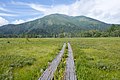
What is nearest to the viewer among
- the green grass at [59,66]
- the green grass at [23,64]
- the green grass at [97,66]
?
the green grass at [59,66]

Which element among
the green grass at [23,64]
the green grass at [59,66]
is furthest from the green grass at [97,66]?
the green grass at [23,64]

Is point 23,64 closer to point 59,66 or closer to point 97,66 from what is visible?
point 59,66

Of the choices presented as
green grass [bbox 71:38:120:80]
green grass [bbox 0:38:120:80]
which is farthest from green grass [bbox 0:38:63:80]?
green grass [bbox 71:38:120:80]

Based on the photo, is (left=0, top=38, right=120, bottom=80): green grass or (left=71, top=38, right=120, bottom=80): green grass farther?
(left=71, top=38, right=120, bottom=80): green grass

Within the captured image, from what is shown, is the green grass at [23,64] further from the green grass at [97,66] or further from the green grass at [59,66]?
the green grass at [97,66]

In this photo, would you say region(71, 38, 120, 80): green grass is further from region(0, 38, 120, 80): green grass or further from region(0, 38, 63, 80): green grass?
region(0, 38, 63, 80): green grass

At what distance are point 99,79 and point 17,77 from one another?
7.50m

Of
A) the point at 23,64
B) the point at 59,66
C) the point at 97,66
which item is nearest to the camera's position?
the point at 59,66

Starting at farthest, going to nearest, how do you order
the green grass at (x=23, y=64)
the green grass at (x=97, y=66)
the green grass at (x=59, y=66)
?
1. the green grass at (x=97, y=66)
2. the green grass at (x=23, y=64)
3. the green grass at (x=59, y=66)

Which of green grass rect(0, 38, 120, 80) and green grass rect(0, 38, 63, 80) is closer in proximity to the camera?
green grass rect(0, 38, 120, 80)

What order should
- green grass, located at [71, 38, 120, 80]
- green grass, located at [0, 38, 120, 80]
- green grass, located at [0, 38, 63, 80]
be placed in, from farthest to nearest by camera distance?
green grass, located at [71, 38, 120, 80] → green grass, located at [0, 38, 63, 80] → green grass, located at [0, 38, 120, 80]

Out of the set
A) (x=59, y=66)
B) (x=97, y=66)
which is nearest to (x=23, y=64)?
(x=59, y=66)

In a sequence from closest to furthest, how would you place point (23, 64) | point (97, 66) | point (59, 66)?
point (59, 66) → point (97, 66) → point (23, 64)

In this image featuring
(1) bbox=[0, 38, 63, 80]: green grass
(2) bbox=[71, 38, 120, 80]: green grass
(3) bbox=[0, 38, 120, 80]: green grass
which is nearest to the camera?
(3) bbox=[0, 38, 120, 80]: green grass
